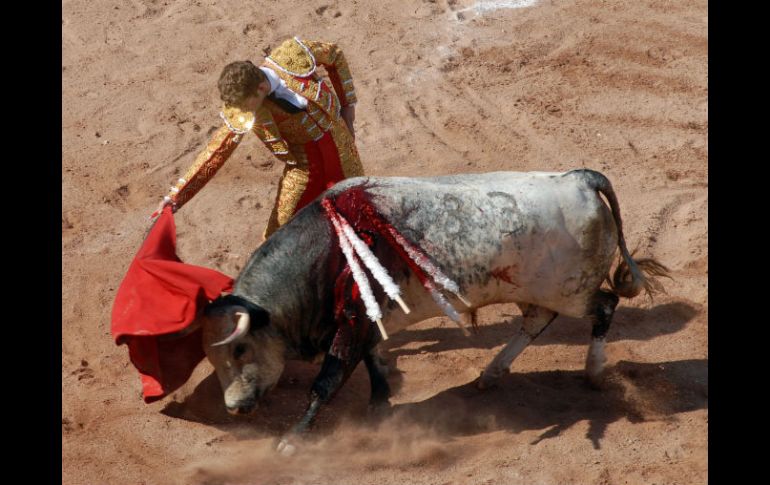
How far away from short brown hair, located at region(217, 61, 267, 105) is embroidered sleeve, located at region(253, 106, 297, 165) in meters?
0.30

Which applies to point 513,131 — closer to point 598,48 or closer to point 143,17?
point 598,48

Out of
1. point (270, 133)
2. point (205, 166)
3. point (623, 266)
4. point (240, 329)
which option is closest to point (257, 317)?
point (240, 329)

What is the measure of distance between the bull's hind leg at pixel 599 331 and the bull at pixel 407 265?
233mm

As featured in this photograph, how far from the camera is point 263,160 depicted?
8867mm

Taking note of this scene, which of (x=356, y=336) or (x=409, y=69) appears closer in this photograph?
(x=356, y=336)

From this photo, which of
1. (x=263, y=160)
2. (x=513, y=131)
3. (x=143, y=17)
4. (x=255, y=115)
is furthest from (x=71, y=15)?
(x=255, y=115)

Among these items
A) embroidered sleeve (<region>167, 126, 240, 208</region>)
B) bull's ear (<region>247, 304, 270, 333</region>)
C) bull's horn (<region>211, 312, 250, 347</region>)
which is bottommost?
bull's ear (<region>247, 304, 270, 333</region>)

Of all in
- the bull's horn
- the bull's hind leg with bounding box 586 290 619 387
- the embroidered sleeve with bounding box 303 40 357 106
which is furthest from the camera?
the embroidered sleeve with bounding box 303 40 357 106

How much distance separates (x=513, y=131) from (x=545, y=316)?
3435mm

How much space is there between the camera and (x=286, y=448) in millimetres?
5699

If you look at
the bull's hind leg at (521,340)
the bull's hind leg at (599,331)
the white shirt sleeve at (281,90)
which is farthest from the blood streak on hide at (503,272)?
the white shirt sleeve at (281,90)

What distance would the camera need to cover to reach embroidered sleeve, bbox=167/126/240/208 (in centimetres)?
587

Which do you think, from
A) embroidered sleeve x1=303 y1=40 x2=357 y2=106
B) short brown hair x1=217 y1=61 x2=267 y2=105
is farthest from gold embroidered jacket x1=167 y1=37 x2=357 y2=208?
short brown hair x1=217 y1=61 x2=267 y2=105

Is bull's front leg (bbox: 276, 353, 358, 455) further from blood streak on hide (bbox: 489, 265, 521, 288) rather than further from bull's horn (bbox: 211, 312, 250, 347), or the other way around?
blood streak on hide (bbox: 489, 265, 521, 288)
